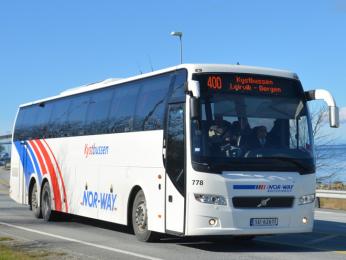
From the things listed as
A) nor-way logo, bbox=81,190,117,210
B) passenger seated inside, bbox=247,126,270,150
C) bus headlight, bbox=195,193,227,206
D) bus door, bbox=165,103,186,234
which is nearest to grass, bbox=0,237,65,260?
bus door, bbox=165,103,186,234

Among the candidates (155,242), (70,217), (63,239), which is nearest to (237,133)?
(155,242)

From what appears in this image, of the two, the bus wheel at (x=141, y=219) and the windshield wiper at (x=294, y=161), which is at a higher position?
the windshield wiper at (x=294, y=161)

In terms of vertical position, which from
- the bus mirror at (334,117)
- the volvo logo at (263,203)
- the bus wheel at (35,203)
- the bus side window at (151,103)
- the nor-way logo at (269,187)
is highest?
the bus side window at (151,103)

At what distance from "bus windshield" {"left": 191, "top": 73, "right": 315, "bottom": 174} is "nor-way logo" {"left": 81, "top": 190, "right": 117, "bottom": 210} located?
3.95 metres

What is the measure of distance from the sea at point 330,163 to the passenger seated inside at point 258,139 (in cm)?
3624

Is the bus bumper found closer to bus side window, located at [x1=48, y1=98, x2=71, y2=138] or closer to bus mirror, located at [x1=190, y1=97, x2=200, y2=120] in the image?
bus mirror, located at [x1=190, y1=97, x2=200, y2=120]

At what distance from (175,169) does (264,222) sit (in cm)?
184

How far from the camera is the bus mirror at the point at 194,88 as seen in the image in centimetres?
1091

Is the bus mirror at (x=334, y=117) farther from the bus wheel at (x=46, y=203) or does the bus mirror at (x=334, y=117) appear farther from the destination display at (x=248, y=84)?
the bus wheel at (x=46, y=203)

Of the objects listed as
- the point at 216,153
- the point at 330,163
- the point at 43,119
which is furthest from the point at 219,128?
the point at 330,163

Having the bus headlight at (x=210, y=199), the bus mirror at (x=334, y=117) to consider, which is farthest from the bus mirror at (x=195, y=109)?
the bus mirror at (x=334, y=117)

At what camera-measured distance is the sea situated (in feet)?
157

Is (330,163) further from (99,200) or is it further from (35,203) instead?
(99,200)

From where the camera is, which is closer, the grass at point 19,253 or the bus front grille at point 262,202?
the grass at point 19,253
